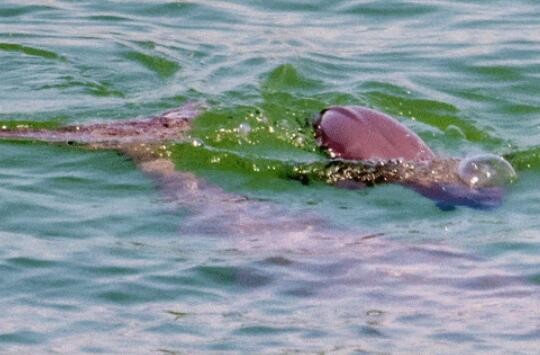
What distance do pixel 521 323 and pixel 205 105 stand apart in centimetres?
323

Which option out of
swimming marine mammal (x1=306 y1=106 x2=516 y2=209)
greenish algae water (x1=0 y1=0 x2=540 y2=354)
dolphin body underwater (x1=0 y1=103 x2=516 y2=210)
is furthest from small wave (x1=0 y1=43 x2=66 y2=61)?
swimming marine mammal (x1=306 y1=106 x2=516 y2=209)

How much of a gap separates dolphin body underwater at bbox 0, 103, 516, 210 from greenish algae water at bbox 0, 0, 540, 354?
8cm

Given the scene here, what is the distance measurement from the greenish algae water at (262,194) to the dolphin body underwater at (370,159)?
0.08 metres

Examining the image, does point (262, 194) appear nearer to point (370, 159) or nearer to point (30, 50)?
point (370, 159)

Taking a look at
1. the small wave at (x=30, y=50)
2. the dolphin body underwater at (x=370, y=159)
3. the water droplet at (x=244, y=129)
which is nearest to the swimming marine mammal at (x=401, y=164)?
the dolphin body underwater at (x=370, y=159)

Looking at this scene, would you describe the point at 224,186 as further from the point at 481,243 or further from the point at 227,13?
the point at 227,13

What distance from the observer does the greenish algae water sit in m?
5.75

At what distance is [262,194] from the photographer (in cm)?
734

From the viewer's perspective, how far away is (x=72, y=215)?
22.9 feet

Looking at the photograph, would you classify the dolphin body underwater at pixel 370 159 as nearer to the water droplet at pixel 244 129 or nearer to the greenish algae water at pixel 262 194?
the greenish algae water at pixel 262 194

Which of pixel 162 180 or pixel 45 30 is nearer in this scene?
pixel 162 180

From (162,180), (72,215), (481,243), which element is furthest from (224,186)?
(481,243)

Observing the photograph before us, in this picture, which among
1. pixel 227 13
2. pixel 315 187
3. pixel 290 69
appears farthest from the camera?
pixel 227 13

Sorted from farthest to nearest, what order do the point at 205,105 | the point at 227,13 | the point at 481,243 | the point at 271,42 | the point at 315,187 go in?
the point at 227,13
the point at 271,42
the point at 205,105
the point at 315,187
the point at 481,243
